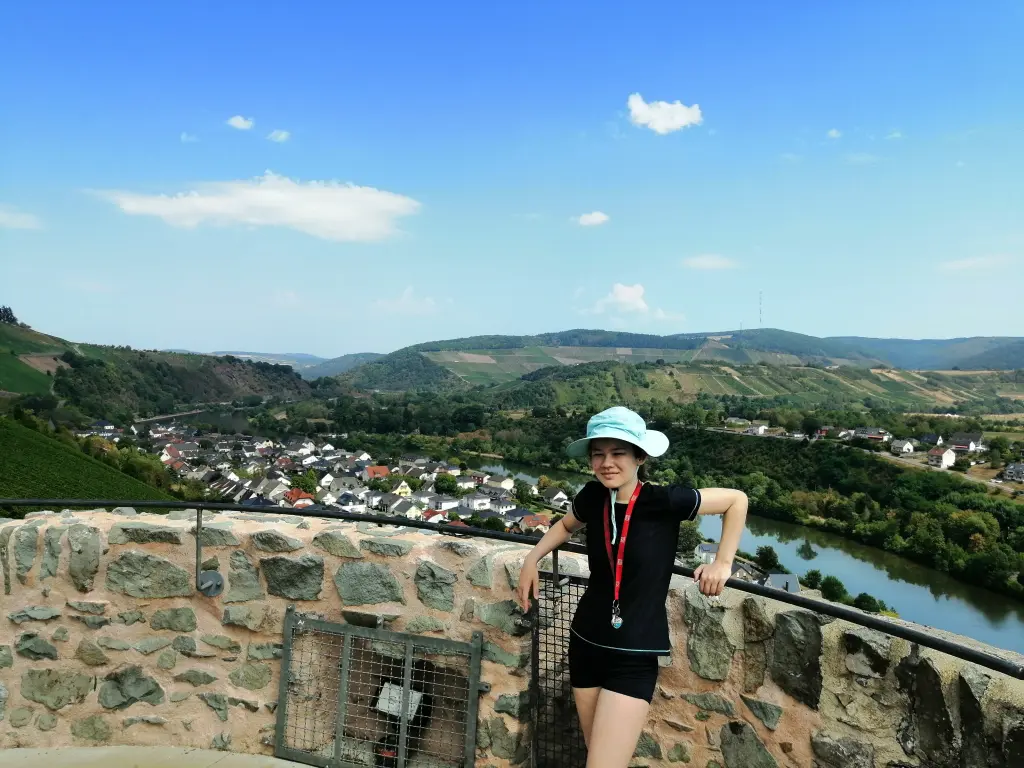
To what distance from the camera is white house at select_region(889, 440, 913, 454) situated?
69.6 meters

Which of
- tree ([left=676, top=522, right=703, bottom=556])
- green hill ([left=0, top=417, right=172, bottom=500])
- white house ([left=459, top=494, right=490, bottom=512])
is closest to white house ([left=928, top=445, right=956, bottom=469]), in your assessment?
white house ([left=459, top=494, right=490, bottom=512])

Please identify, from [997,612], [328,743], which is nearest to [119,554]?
[328,743]

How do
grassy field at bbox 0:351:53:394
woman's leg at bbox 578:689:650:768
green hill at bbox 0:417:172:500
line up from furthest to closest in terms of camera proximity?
grassy field at bbox 0:351:53:394 → green hill at bbox 0:417:172:500 → woman's leg at bbox 578:689:650:768

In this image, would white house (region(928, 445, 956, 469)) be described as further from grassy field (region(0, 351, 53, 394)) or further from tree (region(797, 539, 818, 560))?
grassy field (region(0, 351, 53, 394))

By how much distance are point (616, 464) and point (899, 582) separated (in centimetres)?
4096

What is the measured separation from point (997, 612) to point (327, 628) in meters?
38.4

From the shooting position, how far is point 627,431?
78.0 inches

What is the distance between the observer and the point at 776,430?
83750 mm

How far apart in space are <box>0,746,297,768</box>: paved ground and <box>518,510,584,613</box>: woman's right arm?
4.84 ft

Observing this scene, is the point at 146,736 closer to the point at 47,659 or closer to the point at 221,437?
the point at 47,659

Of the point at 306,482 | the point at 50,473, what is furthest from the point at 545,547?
the point at 306,482

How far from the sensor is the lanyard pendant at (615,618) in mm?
1940

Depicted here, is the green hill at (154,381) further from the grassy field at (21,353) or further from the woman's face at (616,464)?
the woman's face at (616,464)

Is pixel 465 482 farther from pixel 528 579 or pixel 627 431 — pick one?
pixel 627 431
